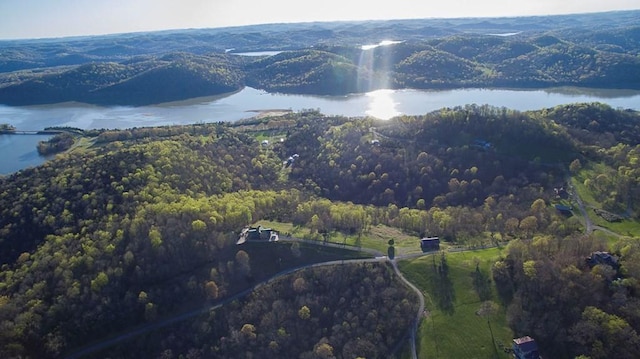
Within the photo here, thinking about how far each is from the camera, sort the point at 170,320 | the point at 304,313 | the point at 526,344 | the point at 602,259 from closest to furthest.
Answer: the point at 526,344, the point at 602,259, the point at 304,313, the point at 170,320

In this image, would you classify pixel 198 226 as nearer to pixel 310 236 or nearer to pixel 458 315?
pixel 310 236

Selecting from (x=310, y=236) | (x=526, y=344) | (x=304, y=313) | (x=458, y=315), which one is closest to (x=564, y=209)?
(x=458, y=315)

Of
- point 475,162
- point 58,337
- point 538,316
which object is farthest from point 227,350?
point 475,162

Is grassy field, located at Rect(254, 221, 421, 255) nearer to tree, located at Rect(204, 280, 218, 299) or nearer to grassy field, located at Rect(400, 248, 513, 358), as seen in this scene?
grassy field, located at Rect(400, 248, 513, 358)

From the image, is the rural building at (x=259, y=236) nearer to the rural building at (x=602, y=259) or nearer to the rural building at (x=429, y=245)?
the rural building at (x=429, y=245)

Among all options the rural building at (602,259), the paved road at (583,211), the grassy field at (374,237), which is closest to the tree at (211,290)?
the grassy field at (374,237)

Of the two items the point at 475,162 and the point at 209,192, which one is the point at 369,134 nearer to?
the point at 475,162
